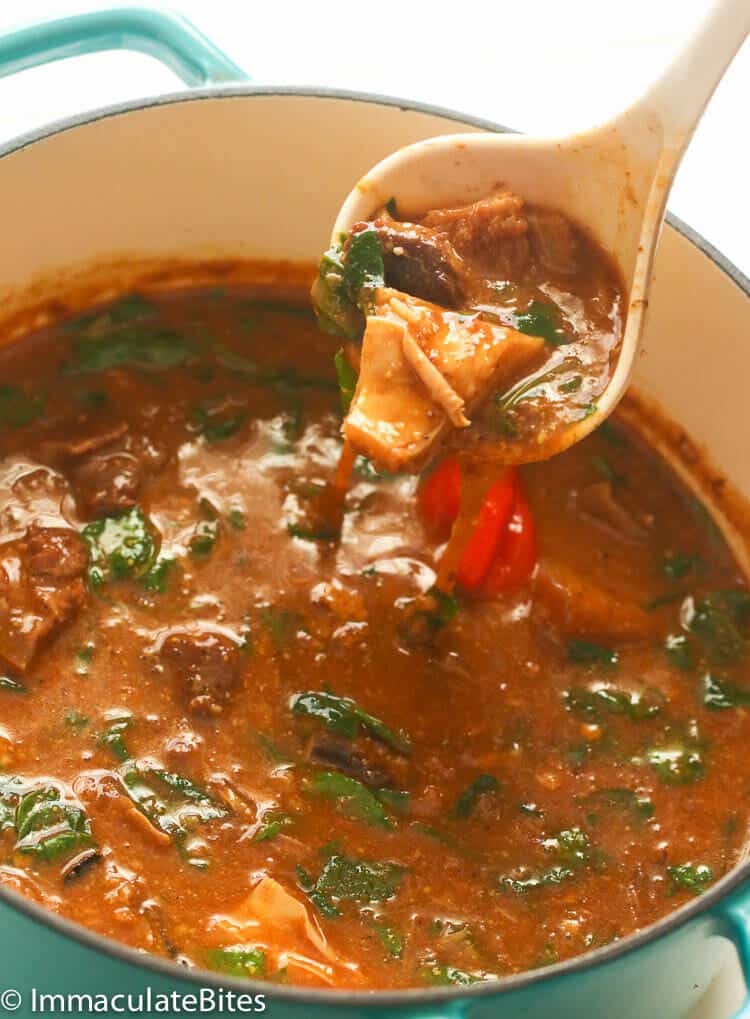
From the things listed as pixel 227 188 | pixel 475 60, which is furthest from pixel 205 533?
pixel 475 60

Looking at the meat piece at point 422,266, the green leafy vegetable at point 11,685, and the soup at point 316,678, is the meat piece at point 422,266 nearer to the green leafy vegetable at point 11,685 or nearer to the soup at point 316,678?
the soup at point 316,678

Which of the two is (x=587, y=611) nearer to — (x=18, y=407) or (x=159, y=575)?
(x=159, y=575)

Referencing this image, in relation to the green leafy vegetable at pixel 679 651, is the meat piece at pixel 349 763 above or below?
below

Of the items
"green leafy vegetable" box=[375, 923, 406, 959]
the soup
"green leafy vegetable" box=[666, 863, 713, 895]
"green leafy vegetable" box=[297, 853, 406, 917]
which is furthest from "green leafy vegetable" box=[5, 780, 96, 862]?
"green leafy vegetable" box=[666, 863, 713, 895]

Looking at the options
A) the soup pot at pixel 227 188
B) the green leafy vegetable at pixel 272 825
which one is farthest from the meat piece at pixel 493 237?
the green leafy vegetable at pixel 272 825

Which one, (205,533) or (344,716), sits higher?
(205,533)

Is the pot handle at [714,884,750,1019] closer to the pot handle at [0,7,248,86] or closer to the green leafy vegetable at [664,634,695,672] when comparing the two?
the green leafy vegetable at [664,634,695,672]

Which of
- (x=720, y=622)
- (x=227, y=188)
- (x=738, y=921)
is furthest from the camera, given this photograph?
(x=227, y=188)
